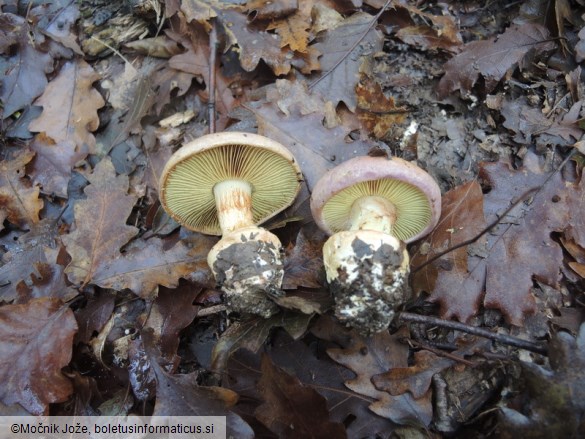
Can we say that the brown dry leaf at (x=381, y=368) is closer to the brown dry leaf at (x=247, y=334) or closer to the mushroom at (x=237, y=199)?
the brown dry leaf at (x=247, y=334)

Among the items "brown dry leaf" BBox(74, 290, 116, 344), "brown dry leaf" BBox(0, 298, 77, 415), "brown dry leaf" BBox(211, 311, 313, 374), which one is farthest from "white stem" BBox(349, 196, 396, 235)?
"brown dry leaf" BBox(0, 298, 77, 415)

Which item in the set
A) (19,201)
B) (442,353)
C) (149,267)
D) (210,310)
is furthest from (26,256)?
(442,353)

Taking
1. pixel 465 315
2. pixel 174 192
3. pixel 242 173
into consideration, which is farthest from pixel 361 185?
pixel 174 192

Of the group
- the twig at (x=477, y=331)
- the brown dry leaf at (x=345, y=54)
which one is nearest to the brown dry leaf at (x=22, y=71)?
the brown dry leaf at (x=345, y=54)

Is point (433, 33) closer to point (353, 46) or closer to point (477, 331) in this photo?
point (353, 46)

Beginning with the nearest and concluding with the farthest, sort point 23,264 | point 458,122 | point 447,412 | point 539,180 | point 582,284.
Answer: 1. point 447,412
2. point 582,284
3. point 539,180
4. point 23,264
5. point 458,122

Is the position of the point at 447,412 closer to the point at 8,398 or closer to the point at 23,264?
the point at 8,398
